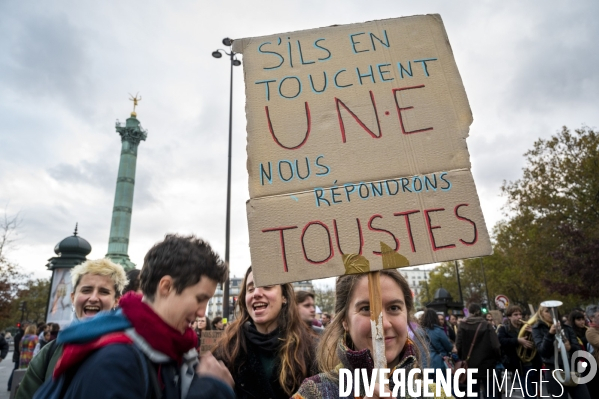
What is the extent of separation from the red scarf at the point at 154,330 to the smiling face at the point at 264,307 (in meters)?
1.30

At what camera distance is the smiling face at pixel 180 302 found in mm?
1481

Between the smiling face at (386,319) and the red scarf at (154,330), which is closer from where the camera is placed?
the red scarf at (154,330)

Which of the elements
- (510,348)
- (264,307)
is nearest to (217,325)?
(510,348)

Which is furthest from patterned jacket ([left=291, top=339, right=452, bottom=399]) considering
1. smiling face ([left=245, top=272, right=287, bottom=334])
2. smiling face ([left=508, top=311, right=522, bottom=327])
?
smiling face ([left=508, top=311, right=522, bottom=327])

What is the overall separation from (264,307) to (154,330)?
145 centimetres

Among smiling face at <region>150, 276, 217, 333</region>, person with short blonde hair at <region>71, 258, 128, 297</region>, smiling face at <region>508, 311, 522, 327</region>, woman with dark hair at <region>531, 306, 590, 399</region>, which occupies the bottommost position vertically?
woman with dark hair at <region>531, 306, 590, 399</region>

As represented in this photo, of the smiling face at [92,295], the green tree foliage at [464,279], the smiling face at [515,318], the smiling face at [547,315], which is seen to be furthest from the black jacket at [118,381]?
the green tree foliage at [464,279]

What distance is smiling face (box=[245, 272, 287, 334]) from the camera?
277 centimetres

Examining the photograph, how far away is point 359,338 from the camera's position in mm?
1789

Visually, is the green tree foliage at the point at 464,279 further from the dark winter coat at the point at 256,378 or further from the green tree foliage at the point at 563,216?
the dark winter coat at the point at 256,378

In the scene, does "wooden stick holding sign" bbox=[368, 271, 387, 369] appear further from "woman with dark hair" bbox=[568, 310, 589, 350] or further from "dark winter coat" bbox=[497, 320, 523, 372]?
"dark winter coat" bbox=[497, 320, 523, 372]

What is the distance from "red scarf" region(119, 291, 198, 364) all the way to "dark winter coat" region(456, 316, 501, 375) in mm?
5965

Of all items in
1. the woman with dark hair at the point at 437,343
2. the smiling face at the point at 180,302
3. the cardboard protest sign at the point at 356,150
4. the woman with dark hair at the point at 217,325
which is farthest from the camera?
the woman with dark hair at the point at 217,325

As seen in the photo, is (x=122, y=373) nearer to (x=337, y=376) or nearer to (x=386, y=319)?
(x=337, y=376)
